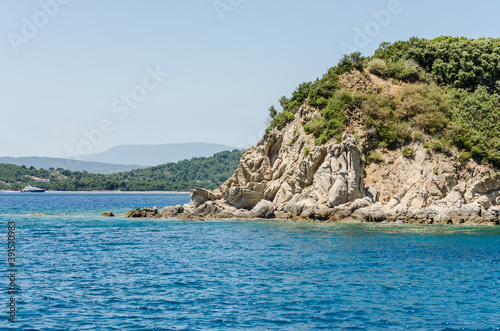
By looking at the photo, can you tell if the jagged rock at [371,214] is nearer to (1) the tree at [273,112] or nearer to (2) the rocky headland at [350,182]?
(2) the rocky headland at [350,182]

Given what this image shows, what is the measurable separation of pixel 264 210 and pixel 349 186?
28.7 ft

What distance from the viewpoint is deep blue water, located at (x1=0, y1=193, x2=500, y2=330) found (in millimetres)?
18656

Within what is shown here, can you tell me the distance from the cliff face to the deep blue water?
6.48 m

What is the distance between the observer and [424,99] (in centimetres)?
5641

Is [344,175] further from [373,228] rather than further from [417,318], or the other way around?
[417,318]

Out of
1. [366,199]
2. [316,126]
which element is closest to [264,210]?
[366,199]

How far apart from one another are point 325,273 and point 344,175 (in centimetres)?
2407

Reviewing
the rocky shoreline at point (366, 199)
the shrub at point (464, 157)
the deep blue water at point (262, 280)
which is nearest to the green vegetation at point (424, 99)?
the shrub at point (464, 157)

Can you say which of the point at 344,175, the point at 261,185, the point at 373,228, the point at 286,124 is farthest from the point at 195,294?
the point at 286,124

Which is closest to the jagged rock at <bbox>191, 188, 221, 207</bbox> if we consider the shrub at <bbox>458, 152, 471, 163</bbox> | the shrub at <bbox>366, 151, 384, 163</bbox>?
the shrub at <bbox>366, 151, 384, 163</bbox>

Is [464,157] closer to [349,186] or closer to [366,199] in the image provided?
[366,199]

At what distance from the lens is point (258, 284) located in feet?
78.2

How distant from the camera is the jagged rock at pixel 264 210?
52594 mm

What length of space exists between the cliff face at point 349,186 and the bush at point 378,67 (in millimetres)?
8481
